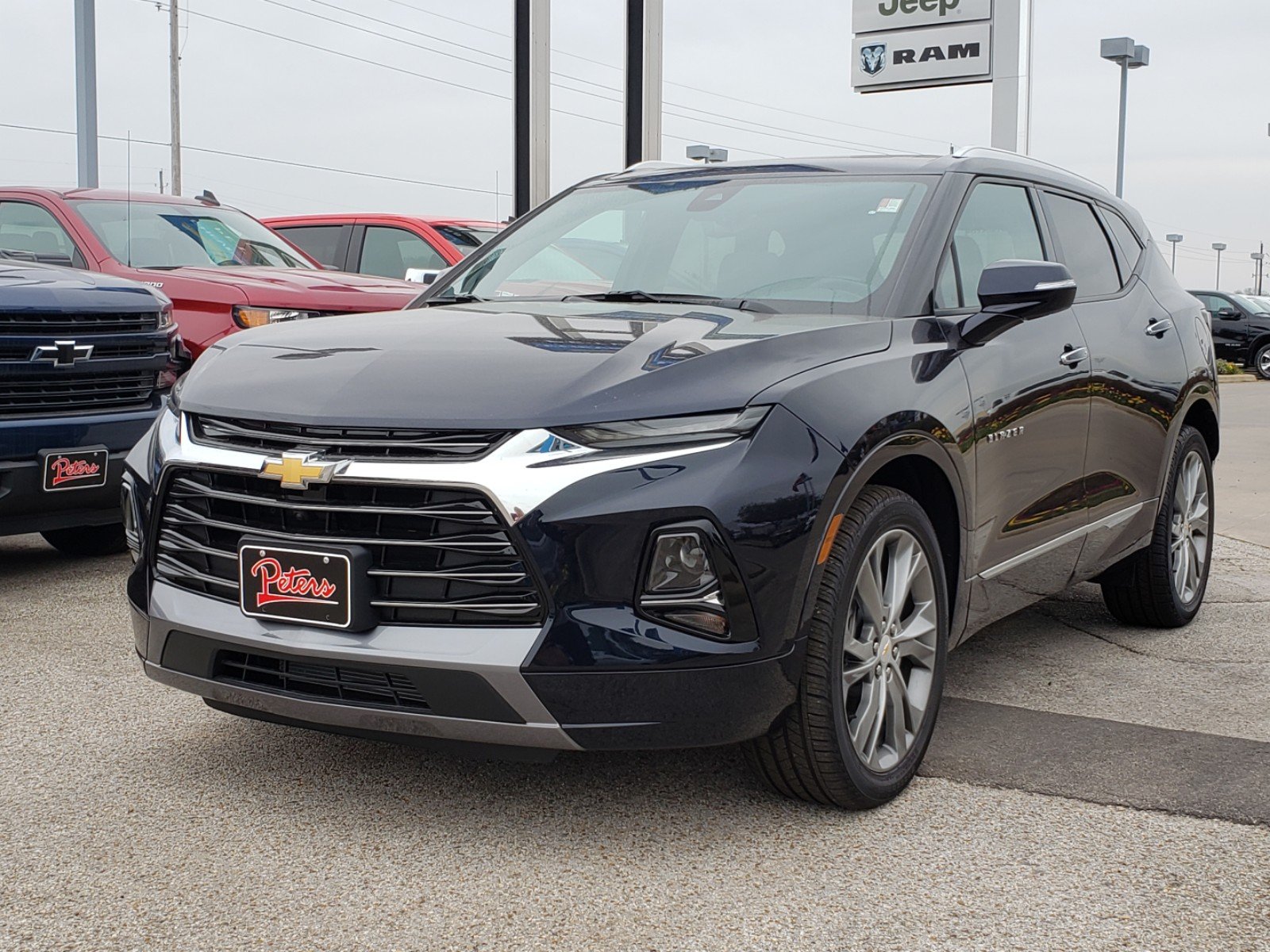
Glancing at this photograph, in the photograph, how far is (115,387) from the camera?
6.25 m

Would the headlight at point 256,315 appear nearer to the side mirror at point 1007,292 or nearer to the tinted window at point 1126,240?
the tinted window at point 1126,240

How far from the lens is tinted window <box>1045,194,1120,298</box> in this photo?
16.4 feet

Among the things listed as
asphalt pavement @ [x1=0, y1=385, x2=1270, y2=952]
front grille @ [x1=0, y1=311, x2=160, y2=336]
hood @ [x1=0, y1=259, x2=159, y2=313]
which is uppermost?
hood @ [x1=0, y1=259, x2=159, y2=313]

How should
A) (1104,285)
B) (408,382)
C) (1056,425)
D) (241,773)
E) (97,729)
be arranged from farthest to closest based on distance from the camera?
1. (1104,285)
2. (1056,425)
3. (97,729)
4. (241,773)
5. (408,382)

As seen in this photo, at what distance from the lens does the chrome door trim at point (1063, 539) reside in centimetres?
413

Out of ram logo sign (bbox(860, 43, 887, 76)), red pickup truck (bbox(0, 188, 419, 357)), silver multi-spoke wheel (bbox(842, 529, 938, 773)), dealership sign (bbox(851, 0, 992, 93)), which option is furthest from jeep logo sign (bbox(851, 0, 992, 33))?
silver multi-spoke wheel (bbox(842, 529, 938, 773))

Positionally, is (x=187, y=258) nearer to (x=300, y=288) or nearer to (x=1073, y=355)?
(x=300, y=288)

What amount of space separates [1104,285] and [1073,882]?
267 cm

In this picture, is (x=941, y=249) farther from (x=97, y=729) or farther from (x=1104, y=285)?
(x=97, y=729)

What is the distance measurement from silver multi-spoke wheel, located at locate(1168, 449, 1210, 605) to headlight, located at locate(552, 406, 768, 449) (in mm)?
3029

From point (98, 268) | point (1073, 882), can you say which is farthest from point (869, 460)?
point (98, 268)

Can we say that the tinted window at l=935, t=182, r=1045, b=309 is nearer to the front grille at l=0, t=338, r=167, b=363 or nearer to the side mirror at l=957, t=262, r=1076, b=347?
the side mirror at l=957, t=262, r=1076, b=347

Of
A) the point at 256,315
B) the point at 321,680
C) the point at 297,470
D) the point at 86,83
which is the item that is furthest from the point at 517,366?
the point at 86,83

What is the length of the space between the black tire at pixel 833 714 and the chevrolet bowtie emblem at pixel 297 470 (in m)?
1.09
